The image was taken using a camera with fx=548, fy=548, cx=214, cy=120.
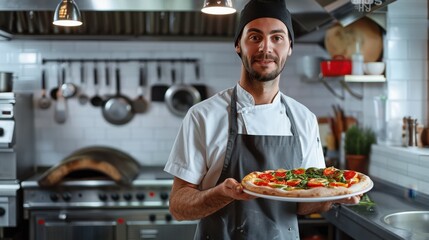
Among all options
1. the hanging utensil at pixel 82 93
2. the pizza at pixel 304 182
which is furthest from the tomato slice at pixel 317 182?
the hanging utensil at pixel 82 93

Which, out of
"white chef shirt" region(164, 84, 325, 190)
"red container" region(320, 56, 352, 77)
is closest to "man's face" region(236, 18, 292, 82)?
"white chef shirt" region(164, 84, 325, 190)

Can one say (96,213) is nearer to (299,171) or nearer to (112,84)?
(112,84)

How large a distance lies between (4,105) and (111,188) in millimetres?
1114

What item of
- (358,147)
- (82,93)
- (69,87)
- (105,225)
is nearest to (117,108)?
(82,93)

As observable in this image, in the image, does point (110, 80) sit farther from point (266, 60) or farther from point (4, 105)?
point (266, 60)

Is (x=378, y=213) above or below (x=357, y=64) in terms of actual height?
below

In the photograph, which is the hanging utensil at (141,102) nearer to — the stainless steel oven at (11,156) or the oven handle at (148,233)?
the stainless steel oven at (11,156)

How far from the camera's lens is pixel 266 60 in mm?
2178

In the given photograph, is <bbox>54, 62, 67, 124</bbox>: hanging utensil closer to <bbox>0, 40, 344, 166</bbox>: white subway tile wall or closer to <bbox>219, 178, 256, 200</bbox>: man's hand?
<bbox>0, 40, 344, 166</bbox>: white subway tile wall

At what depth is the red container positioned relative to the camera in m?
4.33

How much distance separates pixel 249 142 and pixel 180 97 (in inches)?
116

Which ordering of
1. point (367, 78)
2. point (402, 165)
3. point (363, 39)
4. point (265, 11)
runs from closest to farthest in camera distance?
point (265, 11)
point (402, 165)
point (367, 78)
point (363, 39)

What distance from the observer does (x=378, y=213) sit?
125 inches

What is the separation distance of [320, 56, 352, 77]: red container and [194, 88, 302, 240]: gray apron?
2.06 metres
